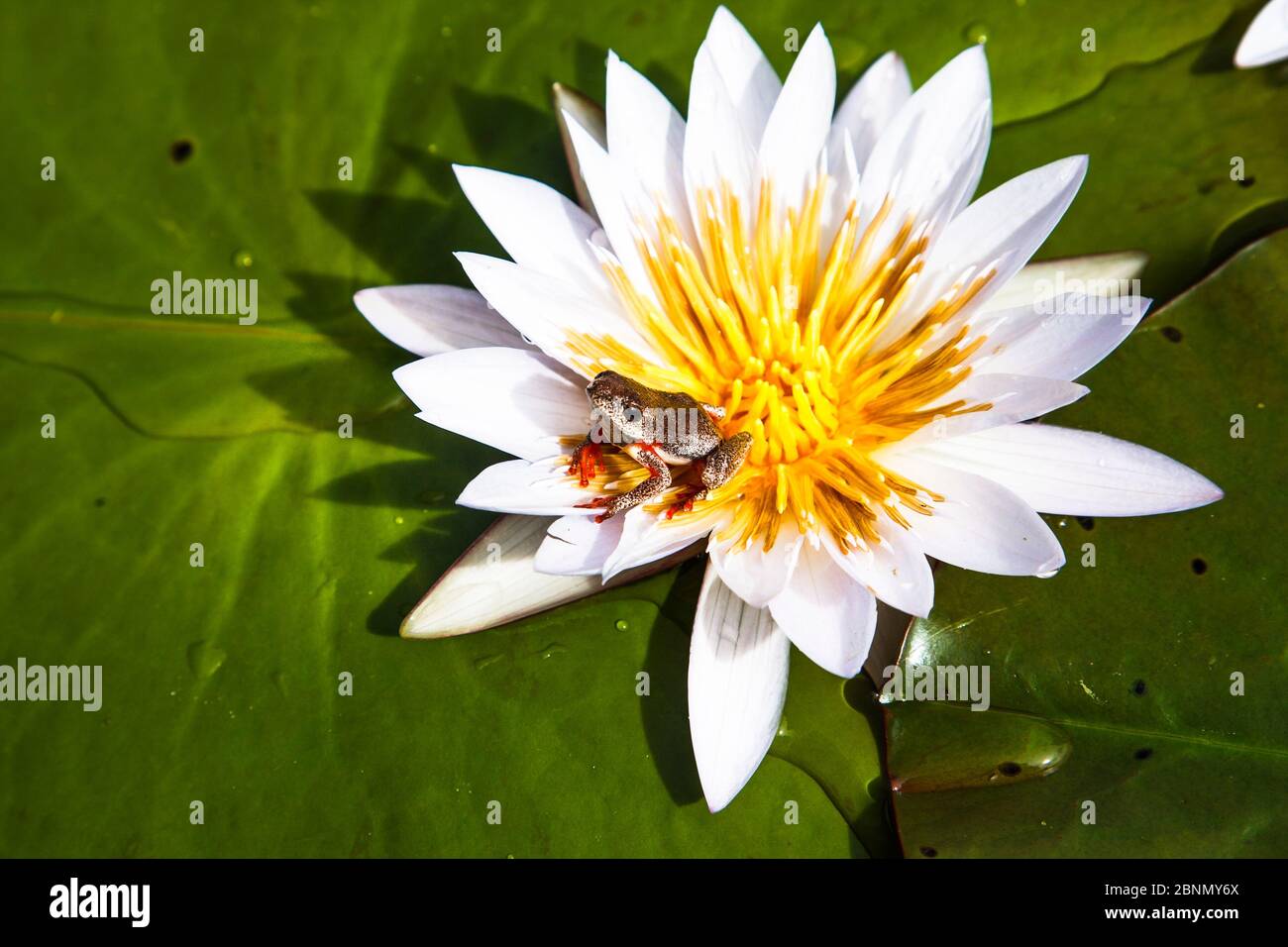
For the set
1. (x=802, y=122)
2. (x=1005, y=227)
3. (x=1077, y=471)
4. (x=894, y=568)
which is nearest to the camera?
(x=894, y=568)

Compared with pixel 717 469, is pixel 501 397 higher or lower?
higher

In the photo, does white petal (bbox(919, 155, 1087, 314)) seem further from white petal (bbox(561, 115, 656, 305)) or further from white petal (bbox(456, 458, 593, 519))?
white petal (bbox(456, 458, 593, 519))

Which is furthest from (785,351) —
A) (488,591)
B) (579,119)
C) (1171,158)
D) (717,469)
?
(1171,158)

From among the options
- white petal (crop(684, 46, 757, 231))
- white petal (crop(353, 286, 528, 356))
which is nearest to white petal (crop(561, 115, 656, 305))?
white petal (crop(684, 46, 757, 231))

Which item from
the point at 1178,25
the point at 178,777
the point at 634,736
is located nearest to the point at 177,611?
the point at 178,777

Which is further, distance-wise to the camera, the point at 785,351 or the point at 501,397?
the point at 785,351

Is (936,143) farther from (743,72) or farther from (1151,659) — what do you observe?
(1151,659)

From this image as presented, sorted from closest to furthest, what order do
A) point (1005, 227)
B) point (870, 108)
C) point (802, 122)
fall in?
1. point (1005, 227)
2. point (802, 122)
3. point (870, 108)

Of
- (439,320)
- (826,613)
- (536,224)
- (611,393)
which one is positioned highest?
(536,224)
